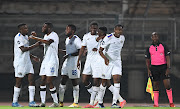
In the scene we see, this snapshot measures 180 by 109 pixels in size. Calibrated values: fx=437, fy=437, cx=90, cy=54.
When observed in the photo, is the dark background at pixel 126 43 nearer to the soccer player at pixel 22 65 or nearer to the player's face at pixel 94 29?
the soccer player at pixel 22 65

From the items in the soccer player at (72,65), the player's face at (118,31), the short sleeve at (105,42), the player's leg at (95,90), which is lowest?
the player's leg at (95,90)

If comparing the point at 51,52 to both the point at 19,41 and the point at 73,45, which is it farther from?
the point at 19,41

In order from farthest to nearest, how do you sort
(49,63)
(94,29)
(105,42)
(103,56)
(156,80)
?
(156,80)
(94,29)
(49,63)
(105,42)
(103,56)

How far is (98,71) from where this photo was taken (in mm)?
10078

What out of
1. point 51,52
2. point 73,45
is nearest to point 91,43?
point 73,45

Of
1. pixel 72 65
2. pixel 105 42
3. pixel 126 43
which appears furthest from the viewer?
pixel 126 43

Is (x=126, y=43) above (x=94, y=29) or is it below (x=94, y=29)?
below

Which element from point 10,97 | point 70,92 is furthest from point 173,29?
point 10,97

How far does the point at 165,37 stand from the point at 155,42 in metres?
2.89

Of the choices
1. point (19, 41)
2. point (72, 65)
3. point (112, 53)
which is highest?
point (19, 41)

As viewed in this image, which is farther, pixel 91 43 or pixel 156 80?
pixel 156 80

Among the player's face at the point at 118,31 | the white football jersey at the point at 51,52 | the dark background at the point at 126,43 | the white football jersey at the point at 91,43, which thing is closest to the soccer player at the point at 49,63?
the white football jersey at the point at 51,52

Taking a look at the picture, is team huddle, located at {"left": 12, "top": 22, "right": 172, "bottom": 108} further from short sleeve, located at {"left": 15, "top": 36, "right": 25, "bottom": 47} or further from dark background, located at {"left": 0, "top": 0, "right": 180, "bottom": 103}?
dark background, located at {"left": 0, "top": 0, "right": 180, "bottom": 103}

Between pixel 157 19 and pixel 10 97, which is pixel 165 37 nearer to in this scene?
pixel 157 19
